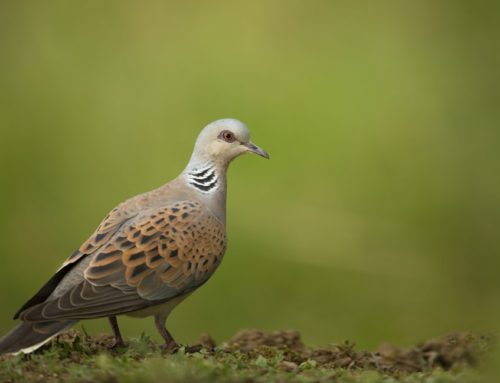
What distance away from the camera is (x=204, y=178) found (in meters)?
5.60

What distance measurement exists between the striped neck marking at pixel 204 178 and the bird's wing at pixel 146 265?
24 centimetres

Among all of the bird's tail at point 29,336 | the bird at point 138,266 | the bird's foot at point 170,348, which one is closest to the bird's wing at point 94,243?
the bird at point 138,266

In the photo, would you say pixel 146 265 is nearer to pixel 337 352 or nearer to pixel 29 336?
pixel 29 336

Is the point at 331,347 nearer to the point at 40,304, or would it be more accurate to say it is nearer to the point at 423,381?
the point at 423,381

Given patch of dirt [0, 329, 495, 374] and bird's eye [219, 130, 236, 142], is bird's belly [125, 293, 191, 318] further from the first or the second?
bird's eye [219, 130, 236, 142]

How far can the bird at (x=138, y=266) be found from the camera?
4.59 metres

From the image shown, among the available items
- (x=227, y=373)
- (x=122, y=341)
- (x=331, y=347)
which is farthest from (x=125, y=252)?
(x=331, y=347)

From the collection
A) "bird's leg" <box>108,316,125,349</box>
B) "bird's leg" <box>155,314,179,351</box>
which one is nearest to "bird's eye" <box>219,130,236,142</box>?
"bird's leg" <box>155,314,179,351</box>

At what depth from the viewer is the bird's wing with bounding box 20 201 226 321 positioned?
4.68 metres

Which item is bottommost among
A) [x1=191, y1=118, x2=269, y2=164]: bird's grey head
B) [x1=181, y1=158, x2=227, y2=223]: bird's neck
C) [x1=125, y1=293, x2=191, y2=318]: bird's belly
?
[x1=125, y1=293, x2=191, y2=318]: bird's belly

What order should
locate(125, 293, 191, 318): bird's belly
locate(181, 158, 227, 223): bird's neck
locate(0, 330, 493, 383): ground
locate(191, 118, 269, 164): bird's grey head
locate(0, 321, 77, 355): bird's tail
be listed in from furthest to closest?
locate(191, 118, 269, 164): bird's grey head
locate(181, 158, 227, 223): bird's neck
locate(125, 293, 191, 318): bird's belly
locate(0, 321, 77, 355): bird's tail
locate(0, 330, 493, 383): ground

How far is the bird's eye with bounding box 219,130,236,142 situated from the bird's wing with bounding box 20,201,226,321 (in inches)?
22.3

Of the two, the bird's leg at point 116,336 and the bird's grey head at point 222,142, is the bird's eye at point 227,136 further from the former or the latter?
the bird's leg at point 116,336

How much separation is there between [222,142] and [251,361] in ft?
5.03
